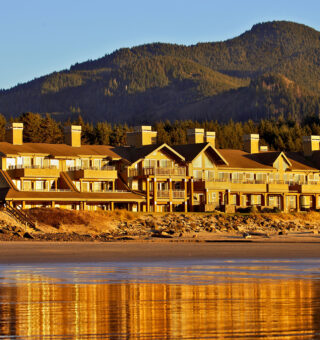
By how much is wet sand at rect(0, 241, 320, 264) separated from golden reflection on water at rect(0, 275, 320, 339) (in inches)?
469

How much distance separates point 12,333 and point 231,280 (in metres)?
10.8

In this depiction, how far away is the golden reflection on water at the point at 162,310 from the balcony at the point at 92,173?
2069 inches

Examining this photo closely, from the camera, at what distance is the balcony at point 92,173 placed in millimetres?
76812

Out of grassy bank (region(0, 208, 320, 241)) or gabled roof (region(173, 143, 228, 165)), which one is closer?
grassy bank (region(0, 208, 320, 241))

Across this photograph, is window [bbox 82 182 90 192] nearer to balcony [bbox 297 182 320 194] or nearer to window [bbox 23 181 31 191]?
window [bbox 23 181 31 191]

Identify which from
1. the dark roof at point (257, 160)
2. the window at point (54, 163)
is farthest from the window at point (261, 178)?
the window at point (54, 163)

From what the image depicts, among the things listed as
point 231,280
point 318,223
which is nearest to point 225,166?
point 318,223

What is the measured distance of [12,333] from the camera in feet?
51.2

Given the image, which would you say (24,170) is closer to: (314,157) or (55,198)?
(55,198)

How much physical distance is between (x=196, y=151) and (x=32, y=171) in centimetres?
1743

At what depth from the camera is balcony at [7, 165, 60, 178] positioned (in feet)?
242

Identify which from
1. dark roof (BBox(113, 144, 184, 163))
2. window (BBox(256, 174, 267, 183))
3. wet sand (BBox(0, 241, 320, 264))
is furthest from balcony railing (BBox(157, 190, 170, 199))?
wet sand (BBox(0, 241, 320, 264))

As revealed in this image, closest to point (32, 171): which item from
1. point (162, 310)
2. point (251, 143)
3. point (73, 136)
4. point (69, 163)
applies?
point (69, 163)

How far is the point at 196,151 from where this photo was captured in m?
84.2
